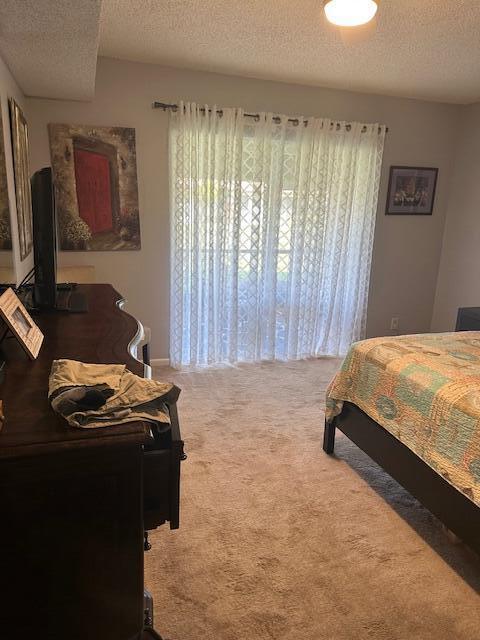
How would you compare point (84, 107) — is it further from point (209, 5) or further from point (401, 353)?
point (401, 353)

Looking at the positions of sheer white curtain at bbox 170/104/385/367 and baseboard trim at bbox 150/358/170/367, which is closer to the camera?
sheer white curtain at bbox 170/104/385/367

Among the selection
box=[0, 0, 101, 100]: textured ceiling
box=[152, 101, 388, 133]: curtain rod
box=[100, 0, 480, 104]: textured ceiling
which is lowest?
box=[0, 0, 101, 100]: textured ceiling

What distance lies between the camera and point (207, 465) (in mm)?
2480

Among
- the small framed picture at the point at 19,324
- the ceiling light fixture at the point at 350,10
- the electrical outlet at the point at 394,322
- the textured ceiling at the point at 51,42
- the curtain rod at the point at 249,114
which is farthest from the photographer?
the electrical outlet at the point at 394,322

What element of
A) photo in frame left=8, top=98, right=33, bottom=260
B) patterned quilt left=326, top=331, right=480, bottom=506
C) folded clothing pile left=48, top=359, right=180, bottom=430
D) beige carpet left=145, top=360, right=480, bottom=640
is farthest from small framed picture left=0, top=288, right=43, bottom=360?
patterned quilt left=326, top=331, right=480, bottom=506

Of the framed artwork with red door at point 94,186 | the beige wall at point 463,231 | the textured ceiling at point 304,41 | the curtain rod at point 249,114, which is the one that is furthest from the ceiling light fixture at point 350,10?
the beige wall at point 463,231

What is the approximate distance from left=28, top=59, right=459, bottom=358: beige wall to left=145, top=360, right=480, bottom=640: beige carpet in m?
1.55

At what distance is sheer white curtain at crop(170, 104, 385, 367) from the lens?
3.60m

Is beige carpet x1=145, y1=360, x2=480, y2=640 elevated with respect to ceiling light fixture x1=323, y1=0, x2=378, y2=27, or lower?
lower

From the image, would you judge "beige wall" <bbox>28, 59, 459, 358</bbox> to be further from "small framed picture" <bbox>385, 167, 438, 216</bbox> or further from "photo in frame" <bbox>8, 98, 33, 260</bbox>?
"photo in frame" <bbox>8, 98, 33, 260</bbox>

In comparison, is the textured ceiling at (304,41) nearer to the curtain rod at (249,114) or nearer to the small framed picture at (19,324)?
the curtain rod at (249,114)

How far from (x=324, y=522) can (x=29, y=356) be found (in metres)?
1.51

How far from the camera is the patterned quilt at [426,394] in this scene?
1.72 meters

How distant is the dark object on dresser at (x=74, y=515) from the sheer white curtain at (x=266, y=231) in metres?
2.68
